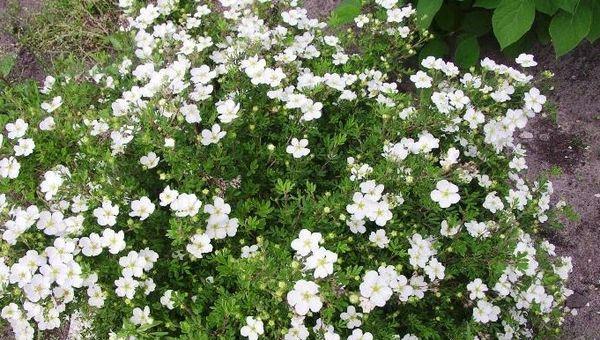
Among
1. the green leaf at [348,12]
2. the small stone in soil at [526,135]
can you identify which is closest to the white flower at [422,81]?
the green leaf at [348,12]

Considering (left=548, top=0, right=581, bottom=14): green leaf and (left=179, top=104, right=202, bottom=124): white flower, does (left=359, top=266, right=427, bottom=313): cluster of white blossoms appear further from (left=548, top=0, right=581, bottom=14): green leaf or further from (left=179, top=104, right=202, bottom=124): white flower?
(left=548, top=0, right=581, bottom=14): green leaf

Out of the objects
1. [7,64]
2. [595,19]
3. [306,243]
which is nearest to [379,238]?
[306,243]

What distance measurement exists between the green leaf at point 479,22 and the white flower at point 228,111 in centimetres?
234

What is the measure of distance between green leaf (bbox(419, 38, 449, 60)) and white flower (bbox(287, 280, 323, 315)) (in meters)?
2.69

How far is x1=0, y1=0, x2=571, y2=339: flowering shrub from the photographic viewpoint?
2.38m

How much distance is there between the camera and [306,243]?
2.28m

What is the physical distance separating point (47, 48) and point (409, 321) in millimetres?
3773

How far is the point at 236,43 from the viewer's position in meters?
3.25

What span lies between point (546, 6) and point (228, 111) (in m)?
2.27

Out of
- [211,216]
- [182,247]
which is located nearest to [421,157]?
[211,216]

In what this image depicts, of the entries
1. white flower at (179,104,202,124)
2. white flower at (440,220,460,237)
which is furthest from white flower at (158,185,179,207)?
white flower at (440,220,460,237)

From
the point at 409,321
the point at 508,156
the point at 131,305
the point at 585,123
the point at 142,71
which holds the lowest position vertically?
the point at 585,123

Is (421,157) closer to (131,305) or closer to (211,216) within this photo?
(211,216)

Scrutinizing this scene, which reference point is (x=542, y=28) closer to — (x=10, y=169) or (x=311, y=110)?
(x=311, y=110)
